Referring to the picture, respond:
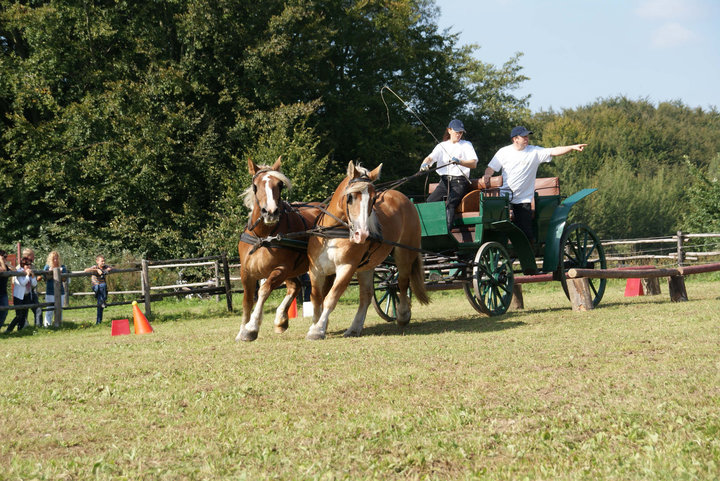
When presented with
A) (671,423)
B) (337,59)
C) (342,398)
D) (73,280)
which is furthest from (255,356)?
(337,59)

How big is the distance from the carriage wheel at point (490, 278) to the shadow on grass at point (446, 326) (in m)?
0.21

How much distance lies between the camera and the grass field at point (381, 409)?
362 cm

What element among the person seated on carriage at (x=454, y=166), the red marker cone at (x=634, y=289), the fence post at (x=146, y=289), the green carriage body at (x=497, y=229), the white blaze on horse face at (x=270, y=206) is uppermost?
the person seated on carriage at (x=454, y=166)

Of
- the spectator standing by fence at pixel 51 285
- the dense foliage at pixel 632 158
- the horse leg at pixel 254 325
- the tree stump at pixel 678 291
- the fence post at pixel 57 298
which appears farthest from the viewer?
the dense foliage at pixel 632 158

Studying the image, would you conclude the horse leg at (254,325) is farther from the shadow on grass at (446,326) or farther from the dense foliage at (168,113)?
the dense foliage at (168,113)

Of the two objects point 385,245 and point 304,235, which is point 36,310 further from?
point 385,245

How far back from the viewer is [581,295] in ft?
35.6

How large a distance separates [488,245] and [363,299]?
2.00 meters

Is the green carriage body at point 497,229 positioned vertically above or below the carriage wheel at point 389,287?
above

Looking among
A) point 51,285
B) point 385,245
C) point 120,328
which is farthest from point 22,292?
point 385,245

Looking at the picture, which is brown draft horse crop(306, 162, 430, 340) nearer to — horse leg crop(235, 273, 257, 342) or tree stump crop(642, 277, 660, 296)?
horse leg crop(235, 273, 257, 342)

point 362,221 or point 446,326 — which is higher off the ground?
point 362,221

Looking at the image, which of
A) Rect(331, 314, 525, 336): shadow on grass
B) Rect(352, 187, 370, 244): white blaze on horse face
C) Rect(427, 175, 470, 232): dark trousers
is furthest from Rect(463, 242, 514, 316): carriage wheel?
Rect(352, 187, 370, 244): white blaze on horse face

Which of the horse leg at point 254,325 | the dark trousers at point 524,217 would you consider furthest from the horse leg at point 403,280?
the horse leg at point 254,325
